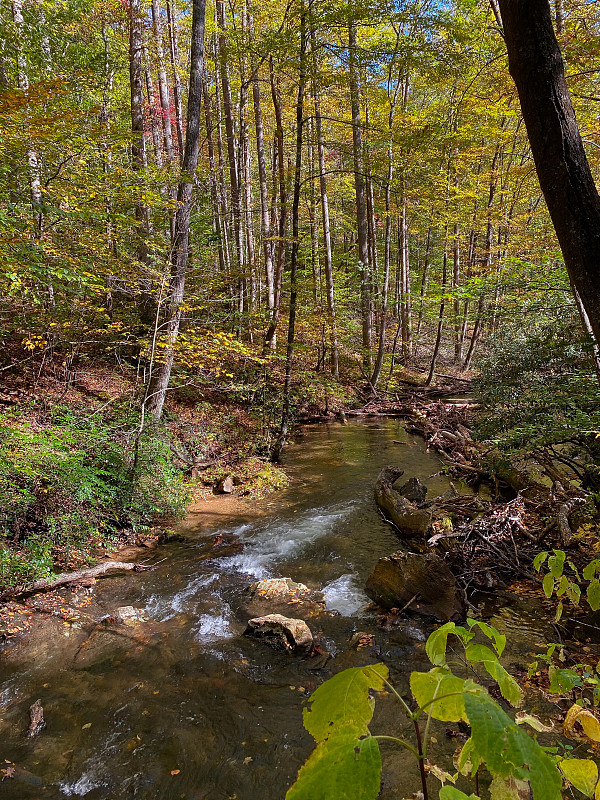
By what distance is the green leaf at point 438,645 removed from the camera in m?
1.17

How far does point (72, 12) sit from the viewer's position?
11.8 m

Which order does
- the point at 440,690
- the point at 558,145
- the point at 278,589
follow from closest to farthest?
1. the point at 440,690
2. the point at 558,145
3. the point at 278,589

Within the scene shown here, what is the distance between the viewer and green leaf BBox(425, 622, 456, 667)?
1169mm

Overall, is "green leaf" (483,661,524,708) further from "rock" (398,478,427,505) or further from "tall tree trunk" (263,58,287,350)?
"tall tree trunk" (263,58,287,350)

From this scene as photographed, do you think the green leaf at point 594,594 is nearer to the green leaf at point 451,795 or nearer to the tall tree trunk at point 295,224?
the green leaf at point 451,795

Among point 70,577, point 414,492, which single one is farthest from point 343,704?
point 414,492

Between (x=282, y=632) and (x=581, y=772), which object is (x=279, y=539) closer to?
(x=282, y=632)

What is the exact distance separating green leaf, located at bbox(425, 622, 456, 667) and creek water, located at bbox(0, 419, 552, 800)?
2757mm

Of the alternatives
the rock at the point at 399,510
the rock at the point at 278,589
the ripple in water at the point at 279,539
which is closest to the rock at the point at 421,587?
the rock at the point at 278,589

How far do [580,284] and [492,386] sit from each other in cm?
668

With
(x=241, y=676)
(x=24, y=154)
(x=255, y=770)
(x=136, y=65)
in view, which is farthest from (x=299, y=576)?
(x=136, y=65)

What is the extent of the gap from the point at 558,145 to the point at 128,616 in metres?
6.07

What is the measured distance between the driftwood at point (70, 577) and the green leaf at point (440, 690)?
5554 mm

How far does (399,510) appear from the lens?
7121 mm
